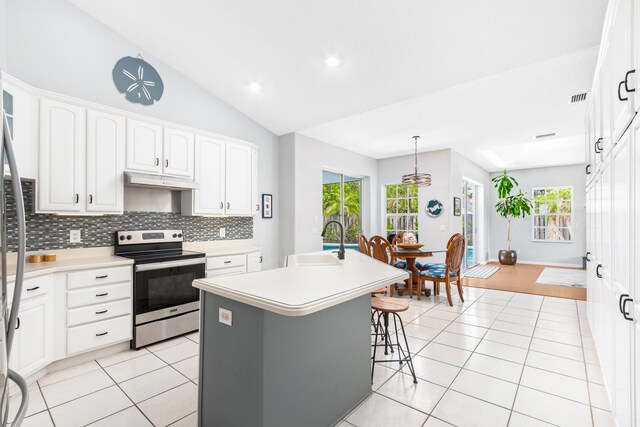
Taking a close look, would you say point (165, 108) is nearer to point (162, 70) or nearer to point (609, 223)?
point (162, 70)

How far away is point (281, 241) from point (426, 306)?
2526 mm

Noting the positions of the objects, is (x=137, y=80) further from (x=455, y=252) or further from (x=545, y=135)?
(x=545, y=135)

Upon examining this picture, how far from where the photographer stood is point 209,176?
13.2 ft

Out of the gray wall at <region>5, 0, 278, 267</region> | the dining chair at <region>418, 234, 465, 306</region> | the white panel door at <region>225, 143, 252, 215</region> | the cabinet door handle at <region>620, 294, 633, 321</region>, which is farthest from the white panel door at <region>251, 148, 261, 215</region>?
the cabinet door handle at <region>620, 294, 633, 321</region>

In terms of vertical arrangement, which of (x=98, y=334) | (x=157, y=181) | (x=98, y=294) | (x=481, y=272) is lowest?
(x=481, y=272)

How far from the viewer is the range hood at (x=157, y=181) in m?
3.22

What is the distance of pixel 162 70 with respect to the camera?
3861 mm

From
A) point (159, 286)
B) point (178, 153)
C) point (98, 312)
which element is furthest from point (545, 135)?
point (98, 312)

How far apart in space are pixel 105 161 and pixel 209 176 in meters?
1.17

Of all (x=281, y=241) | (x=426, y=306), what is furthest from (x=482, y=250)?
(x=281, y=241)

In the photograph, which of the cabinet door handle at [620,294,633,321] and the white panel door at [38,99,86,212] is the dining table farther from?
the white panel door at [38,99,86,212]

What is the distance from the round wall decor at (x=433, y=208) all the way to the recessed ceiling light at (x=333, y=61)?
413 centimetres

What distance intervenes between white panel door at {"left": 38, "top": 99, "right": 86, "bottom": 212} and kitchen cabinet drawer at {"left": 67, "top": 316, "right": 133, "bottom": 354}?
1.10 metres

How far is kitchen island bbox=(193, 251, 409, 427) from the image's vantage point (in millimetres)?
1516
